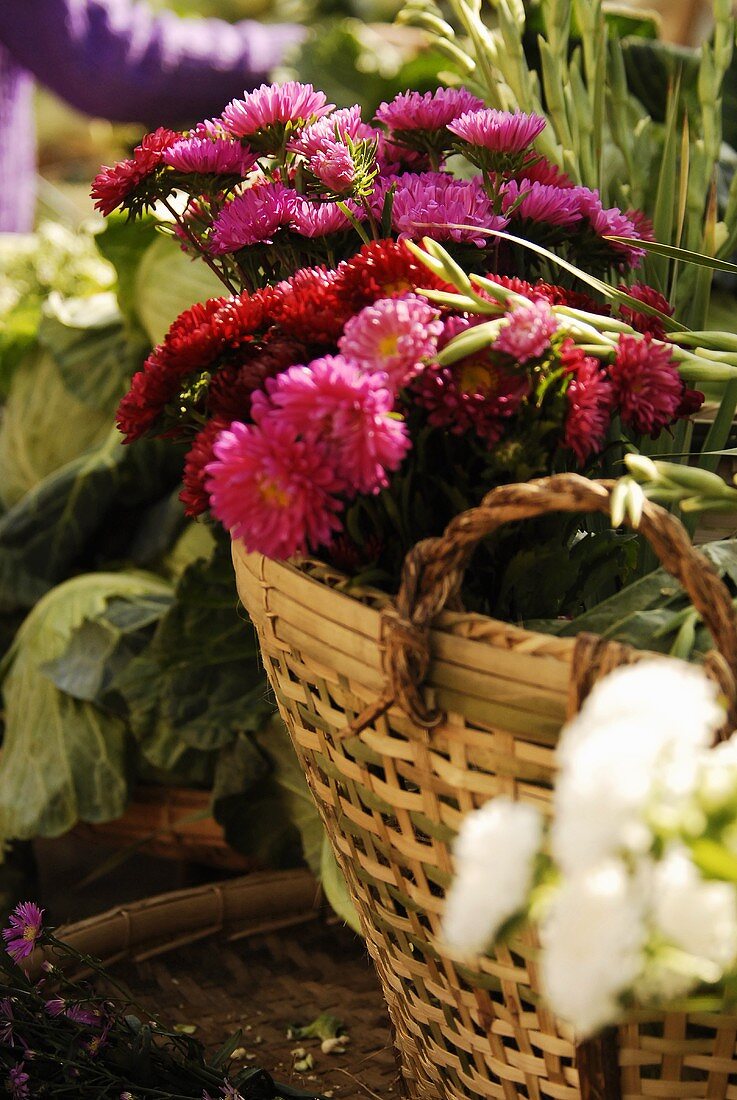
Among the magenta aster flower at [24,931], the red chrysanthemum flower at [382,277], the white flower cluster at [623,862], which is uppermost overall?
the red chrysanthemum flower at [382,277]

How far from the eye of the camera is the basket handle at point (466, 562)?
371mm

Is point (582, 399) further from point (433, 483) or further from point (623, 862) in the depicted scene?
point (623, 862)

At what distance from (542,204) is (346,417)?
0.65 feet

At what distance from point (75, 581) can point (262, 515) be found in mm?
770

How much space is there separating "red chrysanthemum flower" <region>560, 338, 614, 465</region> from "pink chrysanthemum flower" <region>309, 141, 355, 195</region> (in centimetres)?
14

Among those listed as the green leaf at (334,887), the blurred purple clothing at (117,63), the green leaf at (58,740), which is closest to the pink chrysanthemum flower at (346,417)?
the green leaf at (334,887)

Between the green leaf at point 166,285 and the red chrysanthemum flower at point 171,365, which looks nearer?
the red chrysanthemum flower at point 171,365

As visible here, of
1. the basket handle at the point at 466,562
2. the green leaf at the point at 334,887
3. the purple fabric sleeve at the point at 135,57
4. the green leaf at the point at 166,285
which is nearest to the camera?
the basket handle at the point at 466,562

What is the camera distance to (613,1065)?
17.2 inches

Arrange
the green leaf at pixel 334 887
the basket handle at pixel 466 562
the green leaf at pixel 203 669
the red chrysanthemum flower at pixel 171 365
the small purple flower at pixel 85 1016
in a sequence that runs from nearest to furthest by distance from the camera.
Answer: the basket handle at pixel 466 562 → the red chrysanthemum flower at pixel 171 365 → the small purple flower at pixel 85 1016 → the green leaf at pixel 334 887 → the green leaf at pixel 203 669

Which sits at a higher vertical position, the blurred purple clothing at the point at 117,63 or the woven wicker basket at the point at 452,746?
the blurred purple clothing at the point at 117,63

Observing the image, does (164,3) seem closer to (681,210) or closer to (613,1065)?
(681,210)

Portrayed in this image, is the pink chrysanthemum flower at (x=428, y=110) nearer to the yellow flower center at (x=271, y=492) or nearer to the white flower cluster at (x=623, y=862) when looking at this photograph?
the yellow flower center at (x=271, y=492)

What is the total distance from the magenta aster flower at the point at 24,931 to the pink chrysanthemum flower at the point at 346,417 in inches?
14.2
